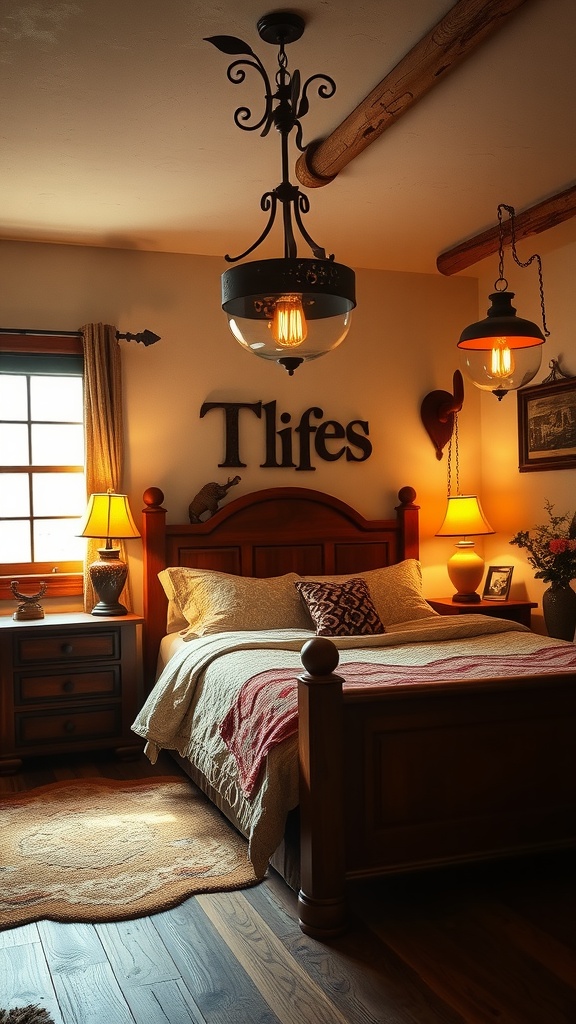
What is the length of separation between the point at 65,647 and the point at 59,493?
3.08 ft

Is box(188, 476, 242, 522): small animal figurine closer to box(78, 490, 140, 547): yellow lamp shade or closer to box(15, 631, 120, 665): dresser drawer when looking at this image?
box(78, 490, 140, 547): yellow lamp shade

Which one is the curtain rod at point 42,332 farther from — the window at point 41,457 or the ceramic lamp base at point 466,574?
the ceramic lamp base at point 466,574

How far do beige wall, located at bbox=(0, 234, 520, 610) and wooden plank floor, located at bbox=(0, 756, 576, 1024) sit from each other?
2513mm

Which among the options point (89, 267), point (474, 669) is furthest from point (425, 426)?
point (474, 669)

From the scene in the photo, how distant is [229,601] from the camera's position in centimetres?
462

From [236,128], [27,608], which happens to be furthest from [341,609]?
[236,128]

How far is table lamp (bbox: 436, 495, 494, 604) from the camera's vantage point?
5328mm

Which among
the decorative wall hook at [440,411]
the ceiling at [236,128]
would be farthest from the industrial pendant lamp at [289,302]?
the decorative wall hook at [440,411]

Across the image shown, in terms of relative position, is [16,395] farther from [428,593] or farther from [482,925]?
[482,925]

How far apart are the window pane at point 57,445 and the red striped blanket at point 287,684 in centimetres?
214

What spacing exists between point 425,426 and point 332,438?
0.63 m

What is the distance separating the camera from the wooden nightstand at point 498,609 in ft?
16.9

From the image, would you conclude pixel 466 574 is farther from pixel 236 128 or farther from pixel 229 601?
pixel 236 128

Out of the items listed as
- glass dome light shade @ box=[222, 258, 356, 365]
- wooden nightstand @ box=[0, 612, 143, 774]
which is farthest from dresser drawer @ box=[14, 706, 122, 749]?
glass dome light shade @ box=[222, 258, 356, 365]
